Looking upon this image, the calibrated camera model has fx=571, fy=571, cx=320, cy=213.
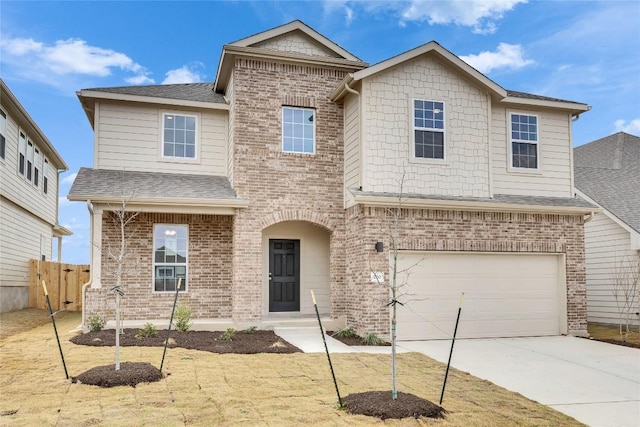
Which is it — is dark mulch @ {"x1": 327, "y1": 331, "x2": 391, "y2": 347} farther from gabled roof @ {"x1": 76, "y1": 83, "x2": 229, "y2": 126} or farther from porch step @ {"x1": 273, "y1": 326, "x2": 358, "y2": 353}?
gabled roof @ {"x1": 76, "y1": 83, "x2": 229, "y2": 126}

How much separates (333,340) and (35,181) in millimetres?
14692

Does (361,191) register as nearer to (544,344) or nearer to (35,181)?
(544,344)

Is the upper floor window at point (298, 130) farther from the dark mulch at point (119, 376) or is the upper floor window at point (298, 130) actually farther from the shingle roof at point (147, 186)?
the dark mulch at point (119, 376)

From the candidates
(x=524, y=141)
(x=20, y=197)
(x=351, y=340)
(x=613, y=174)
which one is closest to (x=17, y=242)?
(x=20, y=197)

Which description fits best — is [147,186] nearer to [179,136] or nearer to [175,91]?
[179,136]

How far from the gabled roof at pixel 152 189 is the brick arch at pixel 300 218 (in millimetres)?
717

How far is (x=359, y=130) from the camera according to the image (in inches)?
514

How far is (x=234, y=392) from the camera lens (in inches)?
296

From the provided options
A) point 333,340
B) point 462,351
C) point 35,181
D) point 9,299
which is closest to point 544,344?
point 462,351

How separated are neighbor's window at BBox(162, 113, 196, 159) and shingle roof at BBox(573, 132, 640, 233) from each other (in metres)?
11.3

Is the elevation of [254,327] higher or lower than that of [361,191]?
lower

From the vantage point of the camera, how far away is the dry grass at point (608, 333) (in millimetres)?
13690

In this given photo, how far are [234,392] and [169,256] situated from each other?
7.16 meters

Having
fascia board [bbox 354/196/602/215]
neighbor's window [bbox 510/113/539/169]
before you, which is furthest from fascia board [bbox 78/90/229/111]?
neighbor's window [bbox 510/113/539/169]
